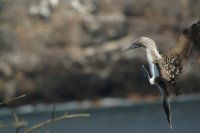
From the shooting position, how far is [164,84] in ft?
8.30

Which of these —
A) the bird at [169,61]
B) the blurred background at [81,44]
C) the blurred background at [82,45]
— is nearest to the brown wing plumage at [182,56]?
the bird at [169,61]

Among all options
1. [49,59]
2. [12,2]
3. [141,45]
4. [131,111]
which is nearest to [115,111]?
[131,111]

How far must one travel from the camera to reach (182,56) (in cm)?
268

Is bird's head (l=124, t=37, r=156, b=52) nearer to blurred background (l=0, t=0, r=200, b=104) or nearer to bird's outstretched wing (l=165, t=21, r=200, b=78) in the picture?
bird's outstretched wing (l=165, t=21, r=200, b=78)

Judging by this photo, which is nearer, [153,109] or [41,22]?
[153,109]

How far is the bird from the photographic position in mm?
2518

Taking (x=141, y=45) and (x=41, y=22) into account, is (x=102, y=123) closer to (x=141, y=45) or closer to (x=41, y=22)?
(x=41, y=22)

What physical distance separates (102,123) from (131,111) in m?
1.82

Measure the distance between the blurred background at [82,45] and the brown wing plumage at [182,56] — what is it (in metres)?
17.5

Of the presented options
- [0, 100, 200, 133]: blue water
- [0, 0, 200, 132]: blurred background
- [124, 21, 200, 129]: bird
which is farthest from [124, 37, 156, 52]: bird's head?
[0, 0, 200, 132]: blurred background

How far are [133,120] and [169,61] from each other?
14.6 m

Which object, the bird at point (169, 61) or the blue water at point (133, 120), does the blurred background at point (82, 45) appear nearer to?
the blue water at point (133, 120)

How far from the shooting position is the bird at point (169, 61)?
2.52 metres

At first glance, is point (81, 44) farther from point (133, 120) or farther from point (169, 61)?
point (169, 61)
